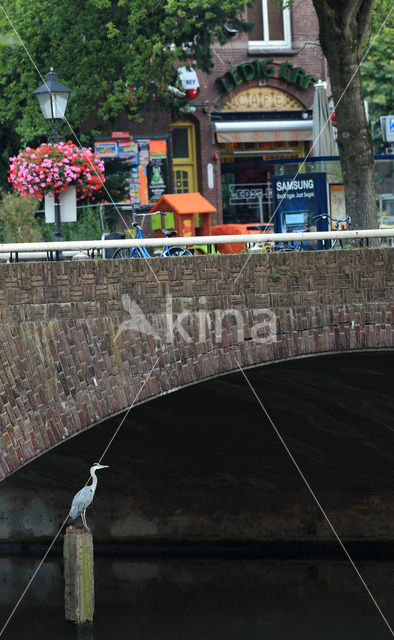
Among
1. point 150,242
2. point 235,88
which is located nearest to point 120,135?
point 235,88

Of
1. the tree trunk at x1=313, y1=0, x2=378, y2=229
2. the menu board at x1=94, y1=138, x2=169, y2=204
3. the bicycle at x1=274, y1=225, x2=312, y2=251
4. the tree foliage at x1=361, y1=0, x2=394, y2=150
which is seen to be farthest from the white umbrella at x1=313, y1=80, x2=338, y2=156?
the tree foliage at x1=361, y1=0, x2=394, y2=150

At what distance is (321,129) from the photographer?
2053 centimetres

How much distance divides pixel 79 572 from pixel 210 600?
11.2ft

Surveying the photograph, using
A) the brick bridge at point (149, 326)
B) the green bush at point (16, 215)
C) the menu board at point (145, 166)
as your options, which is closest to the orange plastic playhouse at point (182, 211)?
the green bush at point (16, 215)

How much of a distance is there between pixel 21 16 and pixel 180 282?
1564 cm

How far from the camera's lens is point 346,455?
17000 millimetres

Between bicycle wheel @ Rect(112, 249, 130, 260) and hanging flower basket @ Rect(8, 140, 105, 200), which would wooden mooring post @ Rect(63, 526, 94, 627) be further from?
hanging flower basket @ Rect(8, 140, 105, 200)

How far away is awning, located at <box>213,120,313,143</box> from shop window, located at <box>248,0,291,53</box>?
6.18 ft

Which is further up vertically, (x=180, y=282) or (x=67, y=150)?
(x=67, y=150)

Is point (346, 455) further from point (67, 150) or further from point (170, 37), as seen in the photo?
point (170, 37)

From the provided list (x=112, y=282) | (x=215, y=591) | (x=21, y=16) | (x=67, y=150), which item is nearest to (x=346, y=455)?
(x=215, y=591)

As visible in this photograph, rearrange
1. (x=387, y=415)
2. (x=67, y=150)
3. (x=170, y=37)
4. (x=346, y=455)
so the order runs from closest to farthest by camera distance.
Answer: (x=67, y=150) < (x=387, y=415) < (x=346, y=455) < (x=170, y=37)

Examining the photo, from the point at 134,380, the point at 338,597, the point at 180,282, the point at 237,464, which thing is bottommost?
the point at 338,597

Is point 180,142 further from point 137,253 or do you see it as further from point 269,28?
point 137,253
